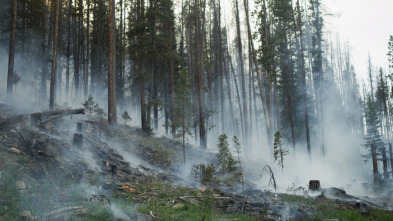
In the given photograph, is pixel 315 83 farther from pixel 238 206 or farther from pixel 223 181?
pixel 238 206

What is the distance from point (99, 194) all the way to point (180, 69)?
18.7 m

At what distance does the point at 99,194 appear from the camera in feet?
27.2

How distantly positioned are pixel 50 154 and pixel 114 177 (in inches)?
93.0

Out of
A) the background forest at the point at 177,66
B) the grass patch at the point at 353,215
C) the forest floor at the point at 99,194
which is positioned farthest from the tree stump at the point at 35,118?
the grass patch at the point at 353,215

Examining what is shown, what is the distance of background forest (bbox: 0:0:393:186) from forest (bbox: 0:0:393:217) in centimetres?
12

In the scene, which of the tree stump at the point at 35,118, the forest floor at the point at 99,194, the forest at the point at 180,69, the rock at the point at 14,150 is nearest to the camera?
the forest floor at the point at 99,194

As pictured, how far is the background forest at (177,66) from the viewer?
2136 cm

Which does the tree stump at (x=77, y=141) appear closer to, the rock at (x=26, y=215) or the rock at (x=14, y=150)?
the rock at (x=14, y=150)

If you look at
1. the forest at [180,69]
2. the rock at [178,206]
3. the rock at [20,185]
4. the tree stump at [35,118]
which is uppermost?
the forest at [180,69]

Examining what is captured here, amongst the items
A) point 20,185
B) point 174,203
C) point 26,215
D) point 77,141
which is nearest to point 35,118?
point 77,141

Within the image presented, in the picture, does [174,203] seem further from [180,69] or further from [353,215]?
[180,69]

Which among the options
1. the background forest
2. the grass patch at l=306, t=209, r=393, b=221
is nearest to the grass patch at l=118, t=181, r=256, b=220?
the grass patch at l=306, t=209, r=393, b=221

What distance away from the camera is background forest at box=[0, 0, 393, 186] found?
21359 millimetres

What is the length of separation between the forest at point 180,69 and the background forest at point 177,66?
4.6 inches
